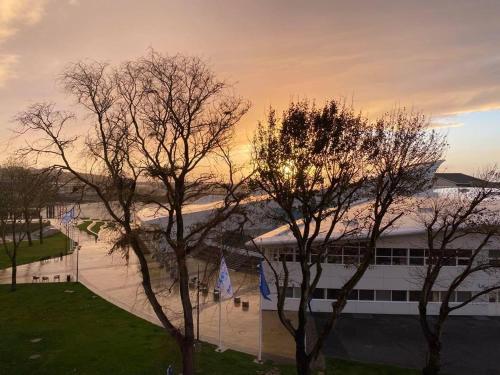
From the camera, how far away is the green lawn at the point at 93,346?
1936 centimetres

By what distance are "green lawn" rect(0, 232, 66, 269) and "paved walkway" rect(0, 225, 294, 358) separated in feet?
9.24

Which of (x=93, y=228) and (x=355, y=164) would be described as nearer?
(x=355, y=164)

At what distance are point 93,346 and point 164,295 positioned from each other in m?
9.80

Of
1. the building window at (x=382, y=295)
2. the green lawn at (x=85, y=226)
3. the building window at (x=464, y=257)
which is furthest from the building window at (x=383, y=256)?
the green lawn at (x=85, y=226)

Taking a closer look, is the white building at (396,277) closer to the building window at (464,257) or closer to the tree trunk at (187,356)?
the building window at (464,257)

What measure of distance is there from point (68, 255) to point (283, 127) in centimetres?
4350

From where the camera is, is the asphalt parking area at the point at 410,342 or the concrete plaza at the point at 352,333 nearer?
the asphalt parking area at the point at 410,342

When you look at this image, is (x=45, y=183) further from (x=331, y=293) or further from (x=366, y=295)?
(x=366, y=295)

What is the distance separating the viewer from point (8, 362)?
20000mm

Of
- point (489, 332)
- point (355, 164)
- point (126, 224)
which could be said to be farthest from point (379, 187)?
point (489, 332)

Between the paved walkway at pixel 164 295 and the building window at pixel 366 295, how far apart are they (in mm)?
6475

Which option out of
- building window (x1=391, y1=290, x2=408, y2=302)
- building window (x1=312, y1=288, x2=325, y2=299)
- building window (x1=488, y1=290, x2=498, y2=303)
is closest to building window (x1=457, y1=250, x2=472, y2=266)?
building window (x1=488, y1=290, x2=498, y2=303)

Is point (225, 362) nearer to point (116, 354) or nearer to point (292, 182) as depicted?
point (116, 354)

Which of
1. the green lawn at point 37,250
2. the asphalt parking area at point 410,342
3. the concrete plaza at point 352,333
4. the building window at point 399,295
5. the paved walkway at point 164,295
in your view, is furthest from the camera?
the green lawn at point 37,250
